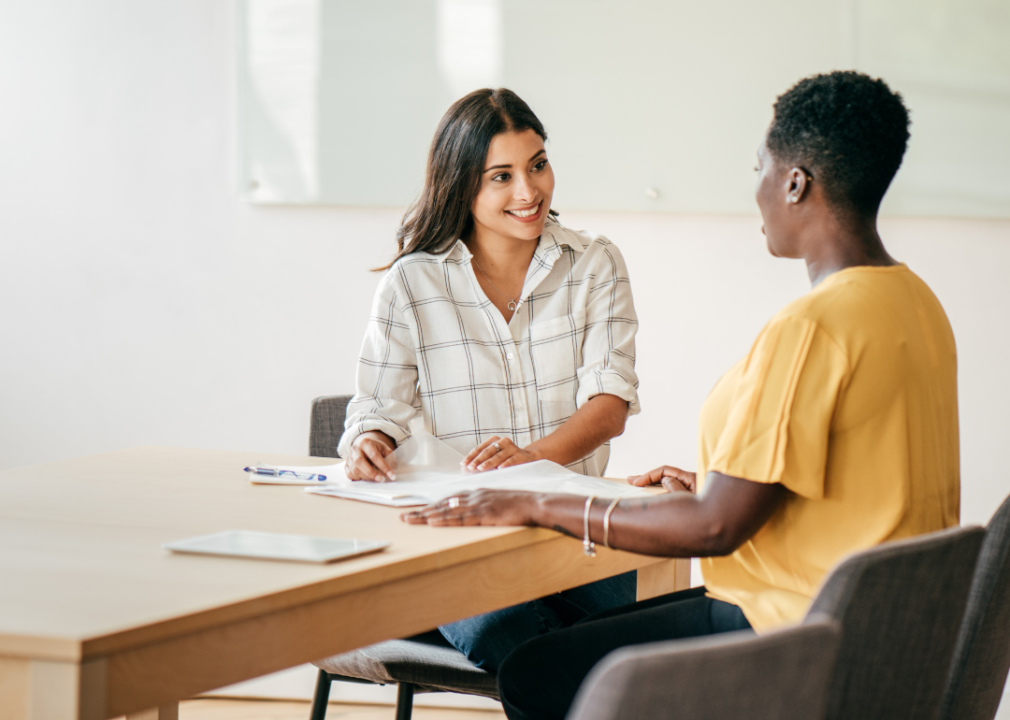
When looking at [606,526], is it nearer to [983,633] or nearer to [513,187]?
[983,633]

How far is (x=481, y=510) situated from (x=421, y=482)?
27 centimetres

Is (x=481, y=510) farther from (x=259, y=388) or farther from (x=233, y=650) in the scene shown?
(x=259, y=388)

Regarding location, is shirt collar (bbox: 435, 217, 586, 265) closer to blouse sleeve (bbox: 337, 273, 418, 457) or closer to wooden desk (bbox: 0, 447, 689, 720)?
blouse sleeve (bbox: 337, 273, 418, 457)

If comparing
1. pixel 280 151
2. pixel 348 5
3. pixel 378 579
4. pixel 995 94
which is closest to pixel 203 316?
pixel 280 151

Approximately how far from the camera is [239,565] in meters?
1.06

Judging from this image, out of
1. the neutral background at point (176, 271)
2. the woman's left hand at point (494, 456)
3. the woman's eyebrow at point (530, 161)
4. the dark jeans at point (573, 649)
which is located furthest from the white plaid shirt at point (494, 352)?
the neutral background at point (176, 271)

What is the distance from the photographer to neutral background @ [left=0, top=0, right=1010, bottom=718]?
8.86ft

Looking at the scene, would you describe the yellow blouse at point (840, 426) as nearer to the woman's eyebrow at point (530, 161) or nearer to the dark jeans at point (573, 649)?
the dark jeans at point (573, 649)

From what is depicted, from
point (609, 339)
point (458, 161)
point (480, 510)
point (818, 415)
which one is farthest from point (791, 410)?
point (458, 161)

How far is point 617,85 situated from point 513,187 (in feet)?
2.74

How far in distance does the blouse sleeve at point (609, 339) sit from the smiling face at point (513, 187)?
6.9 inches

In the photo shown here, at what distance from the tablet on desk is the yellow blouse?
426 mm

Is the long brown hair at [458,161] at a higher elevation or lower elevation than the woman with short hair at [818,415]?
higher

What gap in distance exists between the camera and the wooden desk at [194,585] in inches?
32.7
